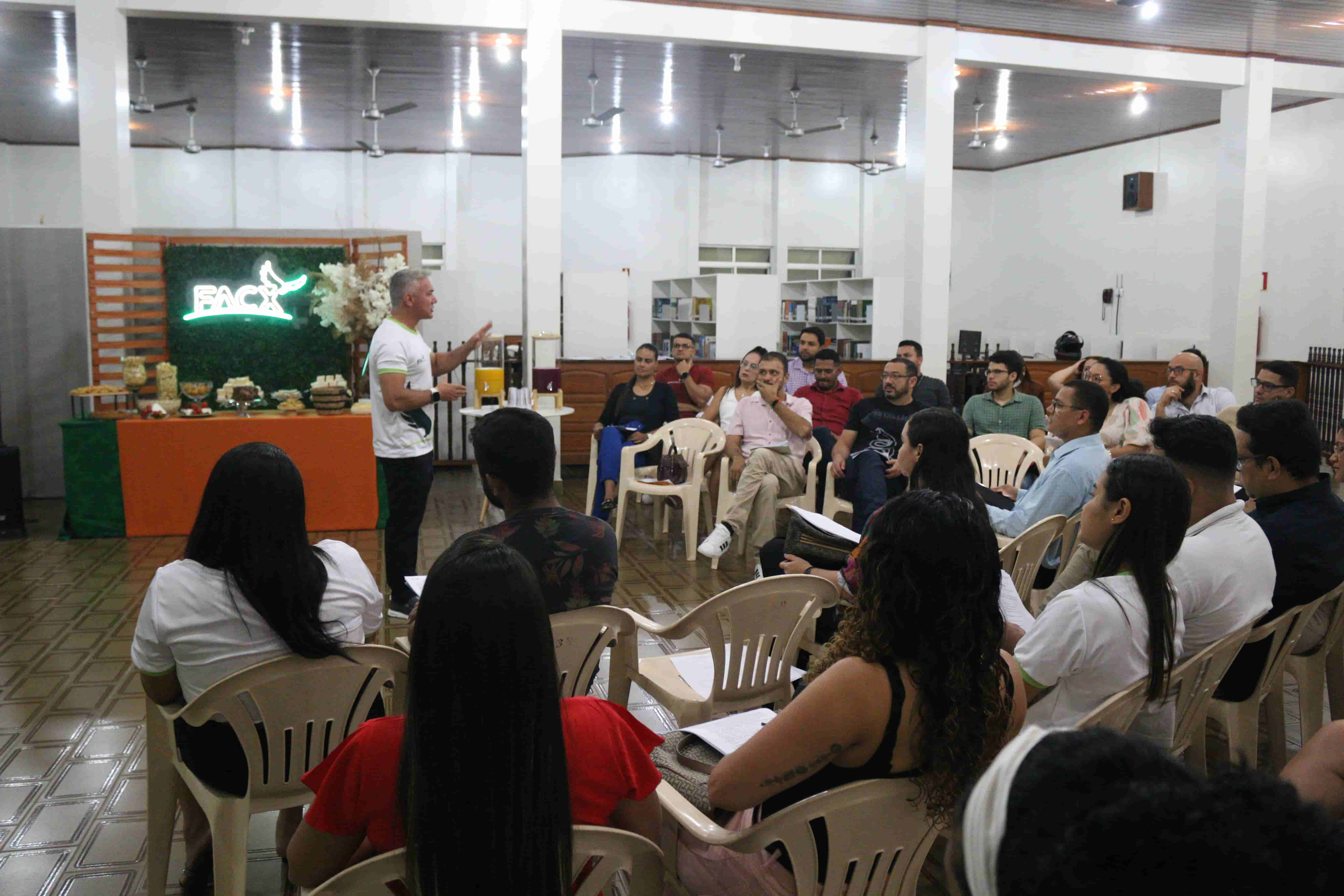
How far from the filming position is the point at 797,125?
458 inches

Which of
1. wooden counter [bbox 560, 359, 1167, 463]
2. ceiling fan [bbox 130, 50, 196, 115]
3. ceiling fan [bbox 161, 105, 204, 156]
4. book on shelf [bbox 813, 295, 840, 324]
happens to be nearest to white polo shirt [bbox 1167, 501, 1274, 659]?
wooden counter [bbox 560, 359, 1167, 463]

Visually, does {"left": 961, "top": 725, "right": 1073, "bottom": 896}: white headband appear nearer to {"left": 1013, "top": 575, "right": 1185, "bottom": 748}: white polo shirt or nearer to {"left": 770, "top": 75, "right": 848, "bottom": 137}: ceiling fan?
{"left": 1013, "top": 575, "right": 1185, "bottom": 748}: white polo shirt

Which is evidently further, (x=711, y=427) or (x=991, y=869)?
(x=711, y=427)

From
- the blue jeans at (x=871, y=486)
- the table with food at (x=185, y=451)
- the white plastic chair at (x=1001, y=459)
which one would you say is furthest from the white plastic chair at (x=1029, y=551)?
the table with food at (x=185, y=451)

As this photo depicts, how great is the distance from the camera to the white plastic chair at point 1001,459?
5.48 metres

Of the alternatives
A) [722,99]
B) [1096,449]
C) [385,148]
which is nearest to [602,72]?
[722,99]

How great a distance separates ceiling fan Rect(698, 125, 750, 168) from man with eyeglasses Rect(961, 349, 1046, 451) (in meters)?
7.92

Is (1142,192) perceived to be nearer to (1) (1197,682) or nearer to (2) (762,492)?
(2) (762,492)

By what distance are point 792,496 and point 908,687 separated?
4316mm

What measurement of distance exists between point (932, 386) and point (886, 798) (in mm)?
5030

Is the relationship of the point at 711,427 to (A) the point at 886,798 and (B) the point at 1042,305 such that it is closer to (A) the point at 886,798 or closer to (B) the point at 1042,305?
(A) the point at 886,798

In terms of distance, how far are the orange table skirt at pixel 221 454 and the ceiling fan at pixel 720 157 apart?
8148 mm

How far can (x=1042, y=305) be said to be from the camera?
15016 millimetres

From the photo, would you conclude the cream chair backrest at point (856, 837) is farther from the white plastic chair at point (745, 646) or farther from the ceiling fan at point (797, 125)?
the ceiling fan at point (797, 125)
